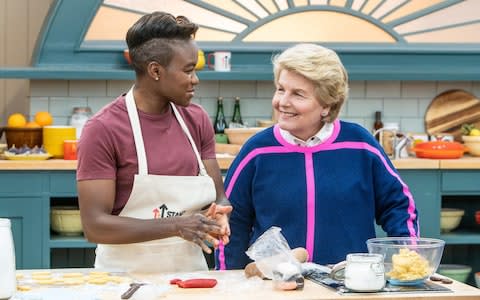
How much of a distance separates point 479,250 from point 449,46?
1.49 m

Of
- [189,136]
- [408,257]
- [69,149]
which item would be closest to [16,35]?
[69,149]

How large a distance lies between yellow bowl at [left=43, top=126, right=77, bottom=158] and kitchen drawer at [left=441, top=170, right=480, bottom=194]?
2484 mm

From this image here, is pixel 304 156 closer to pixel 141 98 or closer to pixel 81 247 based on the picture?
pixel 141 98

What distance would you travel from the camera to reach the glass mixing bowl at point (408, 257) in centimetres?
328

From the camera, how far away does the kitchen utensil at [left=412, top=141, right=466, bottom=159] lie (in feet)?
22.2

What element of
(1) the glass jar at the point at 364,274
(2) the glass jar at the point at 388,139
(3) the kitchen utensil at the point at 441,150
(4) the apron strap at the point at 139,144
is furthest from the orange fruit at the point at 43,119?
(1) the glass jar at the point at 364,274

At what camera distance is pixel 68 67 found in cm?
684

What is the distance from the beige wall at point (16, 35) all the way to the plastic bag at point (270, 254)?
4889 mm

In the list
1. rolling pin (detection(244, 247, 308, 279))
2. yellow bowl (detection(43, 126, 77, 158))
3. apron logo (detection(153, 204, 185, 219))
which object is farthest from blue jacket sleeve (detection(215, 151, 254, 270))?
yellow bowl (detection(43, 126, 77, 158))

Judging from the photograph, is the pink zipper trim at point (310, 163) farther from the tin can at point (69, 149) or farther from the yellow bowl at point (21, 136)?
the yellow bowl at point (21, 136)

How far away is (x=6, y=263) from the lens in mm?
2969

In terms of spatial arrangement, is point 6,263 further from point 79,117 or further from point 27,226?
point 79,117

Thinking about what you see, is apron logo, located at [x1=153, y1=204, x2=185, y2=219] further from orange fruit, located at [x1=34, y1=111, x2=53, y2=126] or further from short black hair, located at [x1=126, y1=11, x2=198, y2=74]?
orange fruit, located at [x1=34, y1=111, x2=53, y2=126]

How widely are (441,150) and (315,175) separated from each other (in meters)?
3.20
